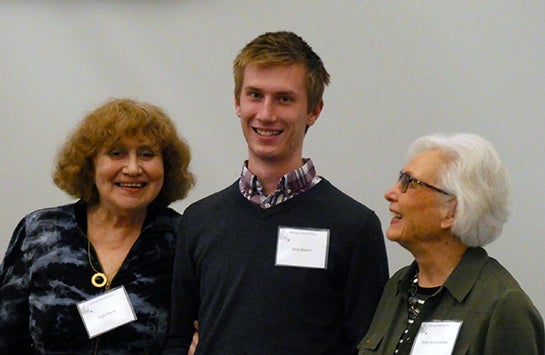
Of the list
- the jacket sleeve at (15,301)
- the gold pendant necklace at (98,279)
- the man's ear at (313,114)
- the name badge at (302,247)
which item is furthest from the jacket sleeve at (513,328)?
the jacket sleeve at (15,301)

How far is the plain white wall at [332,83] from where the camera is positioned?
3340 mm

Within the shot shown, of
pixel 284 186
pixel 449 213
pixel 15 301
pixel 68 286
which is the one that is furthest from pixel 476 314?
pixel 15 301

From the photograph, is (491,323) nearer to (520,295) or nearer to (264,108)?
(520,295)

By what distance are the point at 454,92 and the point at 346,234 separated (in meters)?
1.32

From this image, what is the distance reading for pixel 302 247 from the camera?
228 cm

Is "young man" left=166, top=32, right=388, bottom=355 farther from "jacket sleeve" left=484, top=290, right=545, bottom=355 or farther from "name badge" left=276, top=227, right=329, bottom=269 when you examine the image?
"jacket sleeve" left=484, top=290, right=545, bottom=355

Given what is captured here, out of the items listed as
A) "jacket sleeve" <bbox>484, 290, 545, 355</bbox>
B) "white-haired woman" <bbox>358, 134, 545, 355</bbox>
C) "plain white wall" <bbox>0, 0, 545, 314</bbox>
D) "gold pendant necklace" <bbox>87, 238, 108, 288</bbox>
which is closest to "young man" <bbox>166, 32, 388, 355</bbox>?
"white-haired woman" <bbox>358, 134, 545, 355</bbox>

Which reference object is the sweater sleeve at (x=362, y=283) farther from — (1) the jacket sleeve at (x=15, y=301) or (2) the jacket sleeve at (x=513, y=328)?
(1) the jacket sleeve at (x=15, y=301)

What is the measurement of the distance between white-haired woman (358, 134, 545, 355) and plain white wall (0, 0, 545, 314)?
120 centimetres

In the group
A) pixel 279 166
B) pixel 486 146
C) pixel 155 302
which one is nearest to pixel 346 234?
pixel 279 166

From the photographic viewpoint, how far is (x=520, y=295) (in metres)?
1.94

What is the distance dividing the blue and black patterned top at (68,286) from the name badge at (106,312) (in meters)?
0.02

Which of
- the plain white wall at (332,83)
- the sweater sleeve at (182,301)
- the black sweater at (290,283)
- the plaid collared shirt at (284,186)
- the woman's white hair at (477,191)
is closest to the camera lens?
the woman's white hair at (477,191)

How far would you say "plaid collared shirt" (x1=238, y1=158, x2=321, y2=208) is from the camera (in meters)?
2.36
